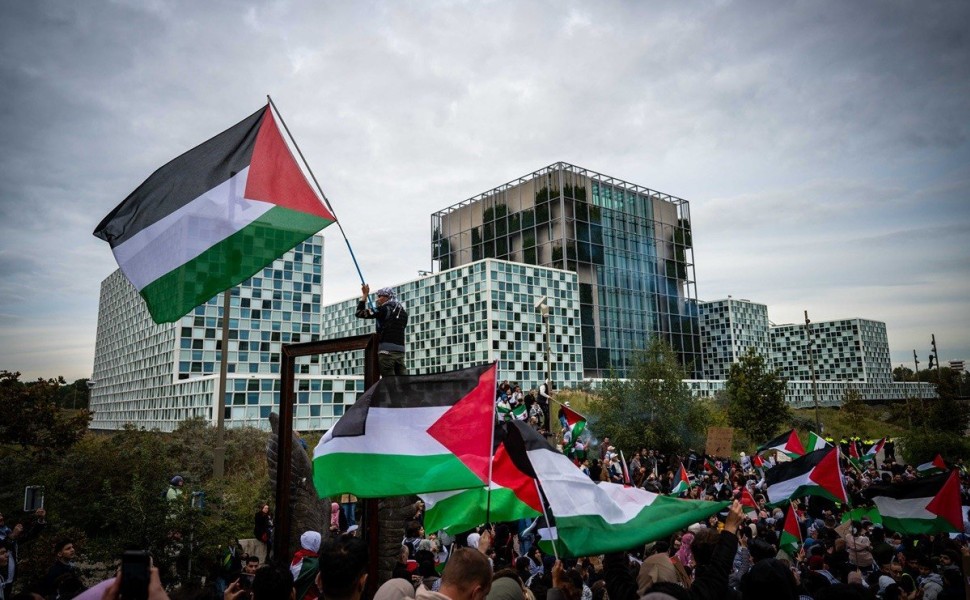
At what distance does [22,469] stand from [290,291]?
41.1 meters

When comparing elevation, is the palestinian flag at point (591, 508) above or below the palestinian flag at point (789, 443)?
above

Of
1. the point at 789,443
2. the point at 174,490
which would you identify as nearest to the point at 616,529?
the point at 174,490

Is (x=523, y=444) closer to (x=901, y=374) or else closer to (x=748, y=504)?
(x=748, y=504)

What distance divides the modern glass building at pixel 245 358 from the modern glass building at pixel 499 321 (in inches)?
574

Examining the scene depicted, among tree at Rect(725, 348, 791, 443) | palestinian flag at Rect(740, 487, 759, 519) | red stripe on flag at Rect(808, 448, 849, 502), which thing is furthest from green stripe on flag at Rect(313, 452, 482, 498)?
tree at Rect(725, 348, 791, 443)

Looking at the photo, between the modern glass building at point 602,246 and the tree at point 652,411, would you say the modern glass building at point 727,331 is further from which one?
the tree at point 652,411

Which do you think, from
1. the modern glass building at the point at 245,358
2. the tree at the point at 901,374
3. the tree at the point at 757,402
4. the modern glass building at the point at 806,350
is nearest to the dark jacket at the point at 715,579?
the modern glass building at the point at 245,358

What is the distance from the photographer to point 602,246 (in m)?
90.2

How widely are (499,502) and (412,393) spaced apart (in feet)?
6.18

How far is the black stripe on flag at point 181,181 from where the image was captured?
847 cm

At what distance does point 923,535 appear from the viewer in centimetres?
1128

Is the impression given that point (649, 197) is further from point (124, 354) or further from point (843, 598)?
point (843, 598)

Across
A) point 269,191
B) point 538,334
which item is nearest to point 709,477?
point 269,191

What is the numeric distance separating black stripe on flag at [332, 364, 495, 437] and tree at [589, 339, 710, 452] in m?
33.0
